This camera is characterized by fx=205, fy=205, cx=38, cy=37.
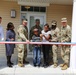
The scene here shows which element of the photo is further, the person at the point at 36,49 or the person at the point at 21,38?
the person at the point at 36,49

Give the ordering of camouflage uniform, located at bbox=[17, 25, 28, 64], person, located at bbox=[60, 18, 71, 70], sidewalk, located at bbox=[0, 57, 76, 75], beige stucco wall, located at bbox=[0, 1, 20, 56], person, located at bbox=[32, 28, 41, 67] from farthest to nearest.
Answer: beige stucco wall, located at bbox=[0, 1, 20, 56]
person, located at bbox=[32, 28, 41, 67]
camouflage uniform, located at bbox=[17, 25, 28, 64]
person, located at bbox=[60, 18, 71, 70]
sidewalk, located at bbox=[0, 57, 76, 75]

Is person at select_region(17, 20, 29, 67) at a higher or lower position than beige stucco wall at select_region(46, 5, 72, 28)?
lower

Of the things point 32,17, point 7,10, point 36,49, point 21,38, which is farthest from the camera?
point 32,17

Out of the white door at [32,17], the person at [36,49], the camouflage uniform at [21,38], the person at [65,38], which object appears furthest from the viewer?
the white door at [32,17]

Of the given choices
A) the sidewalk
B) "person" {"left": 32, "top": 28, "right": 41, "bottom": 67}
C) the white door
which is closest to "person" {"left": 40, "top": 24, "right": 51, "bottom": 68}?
"person" {"left": 32, "top": 28, "right": 41, "bottom": 67}

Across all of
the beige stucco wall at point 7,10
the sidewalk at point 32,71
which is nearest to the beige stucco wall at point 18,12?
the beige stucco wall at point 7,10

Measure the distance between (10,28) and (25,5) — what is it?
8.26 feet

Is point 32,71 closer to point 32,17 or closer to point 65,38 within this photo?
point 65,38

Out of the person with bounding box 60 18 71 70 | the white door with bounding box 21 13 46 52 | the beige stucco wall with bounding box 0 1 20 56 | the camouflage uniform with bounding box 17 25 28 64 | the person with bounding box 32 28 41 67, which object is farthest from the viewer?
the white door with bounding box 21 13 46 52

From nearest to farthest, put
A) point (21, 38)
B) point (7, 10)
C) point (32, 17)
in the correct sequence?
point (21, 38), point (7, 10), point (32, 17)

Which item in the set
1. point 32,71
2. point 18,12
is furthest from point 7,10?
Result: point 32,71

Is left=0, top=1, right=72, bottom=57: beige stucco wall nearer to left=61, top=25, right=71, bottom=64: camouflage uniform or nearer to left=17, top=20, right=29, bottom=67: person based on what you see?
left=17, top=20, right=29, bottom=67: person

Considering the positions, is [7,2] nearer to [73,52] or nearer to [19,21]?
[19,21]

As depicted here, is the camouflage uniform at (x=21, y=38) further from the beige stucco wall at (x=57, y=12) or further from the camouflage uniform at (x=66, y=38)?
the beige stucco wall at (x=57, y=12)
